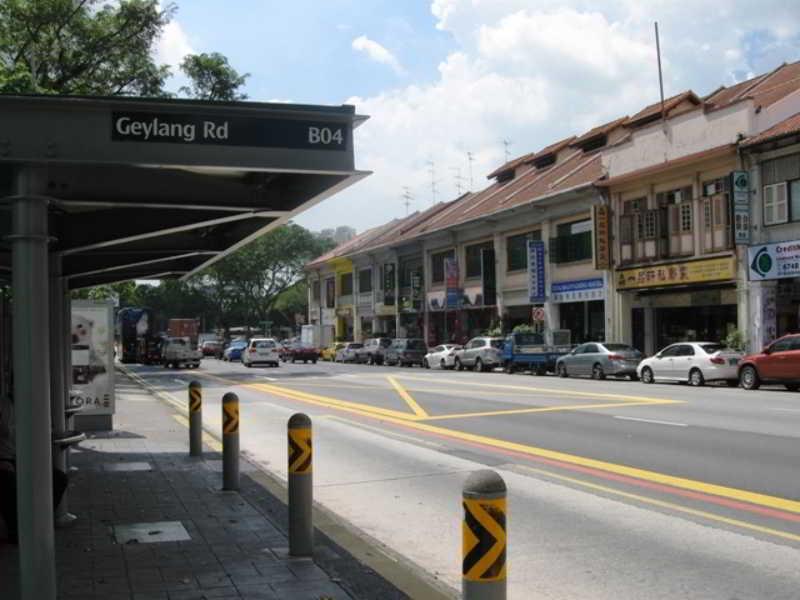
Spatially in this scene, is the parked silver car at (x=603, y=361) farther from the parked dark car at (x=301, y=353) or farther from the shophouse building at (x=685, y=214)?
the parked dark car at (x=301, y=353)

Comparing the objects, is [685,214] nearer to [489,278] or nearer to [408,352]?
[489,278]

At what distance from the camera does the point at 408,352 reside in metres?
46.2

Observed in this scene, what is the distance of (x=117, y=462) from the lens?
36.3 feet

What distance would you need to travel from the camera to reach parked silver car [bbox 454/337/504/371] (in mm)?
37625

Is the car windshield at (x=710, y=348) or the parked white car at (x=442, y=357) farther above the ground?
the car windshield at (x=710, y=348)

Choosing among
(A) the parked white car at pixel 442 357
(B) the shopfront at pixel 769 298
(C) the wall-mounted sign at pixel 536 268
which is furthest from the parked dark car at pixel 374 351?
(B) the shopfront at pixel 769 298

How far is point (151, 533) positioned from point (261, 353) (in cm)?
3954

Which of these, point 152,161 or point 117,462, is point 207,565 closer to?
point 152,161

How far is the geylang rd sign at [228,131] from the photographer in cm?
461

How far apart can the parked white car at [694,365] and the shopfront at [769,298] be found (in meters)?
2.86

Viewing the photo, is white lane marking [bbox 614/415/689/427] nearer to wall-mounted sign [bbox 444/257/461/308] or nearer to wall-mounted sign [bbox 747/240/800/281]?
wall-mounted sign [bbox 747/240/800/281]

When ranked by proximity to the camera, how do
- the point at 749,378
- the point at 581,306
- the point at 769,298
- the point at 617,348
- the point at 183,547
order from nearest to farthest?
the point at 183,547, the point at 749,378, the point at 769,298, the point at 617,348, the point at 581,306

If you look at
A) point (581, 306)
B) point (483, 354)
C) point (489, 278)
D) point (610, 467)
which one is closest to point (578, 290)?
point (581, 306)

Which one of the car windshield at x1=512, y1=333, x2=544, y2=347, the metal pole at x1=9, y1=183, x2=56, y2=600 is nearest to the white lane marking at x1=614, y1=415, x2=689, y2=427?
the metal pole at x1=9, y1=183, x2=56, y2=600
